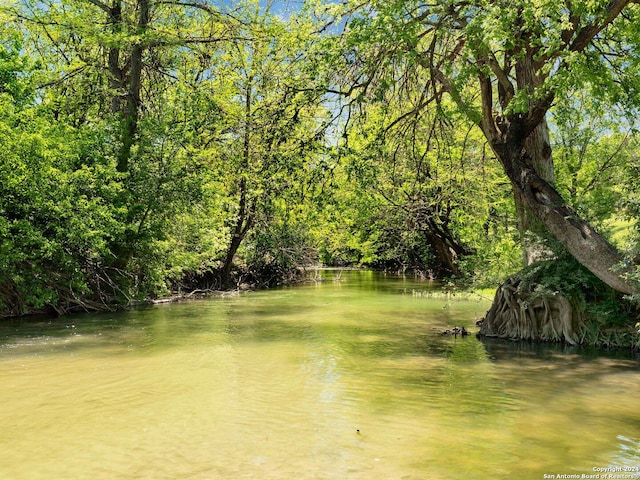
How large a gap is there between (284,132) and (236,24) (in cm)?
732

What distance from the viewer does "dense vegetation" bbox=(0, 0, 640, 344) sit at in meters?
10.0

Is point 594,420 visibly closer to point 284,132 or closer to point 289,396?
point 289,396

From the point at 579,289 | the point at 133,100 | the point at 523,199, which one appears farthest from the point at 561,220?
the point at 133,100

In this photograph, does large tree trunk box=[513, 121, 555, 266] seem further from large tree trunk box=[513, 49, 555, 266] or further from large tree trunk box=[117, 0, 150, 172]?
large tree trunk box=[117, 0, 150, 172]

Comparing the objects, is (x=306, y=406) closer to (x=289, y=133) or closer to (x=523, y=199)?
(x=523, y=199)

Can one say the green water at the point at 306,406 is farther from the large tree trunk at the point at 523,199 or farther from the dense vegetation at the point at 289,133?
the dense vegetation at the point at 289,133

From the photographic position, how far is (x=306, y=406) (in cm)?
665

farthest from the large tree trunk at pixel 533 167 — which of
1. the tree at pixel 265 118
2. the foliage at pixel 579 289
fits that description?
the tree at pixel 265 118

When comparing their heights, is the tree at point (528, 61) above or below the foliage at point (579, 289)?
above

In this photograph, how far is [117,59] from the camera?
18.9m

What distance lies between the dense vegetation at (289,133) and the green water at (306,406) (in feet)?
8.58

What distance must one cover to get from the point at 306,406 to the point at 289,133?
7277 mm

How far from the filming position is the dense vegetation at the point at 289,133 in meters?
10.0

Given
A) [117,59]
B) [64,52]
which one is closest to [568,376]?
[117,59]
